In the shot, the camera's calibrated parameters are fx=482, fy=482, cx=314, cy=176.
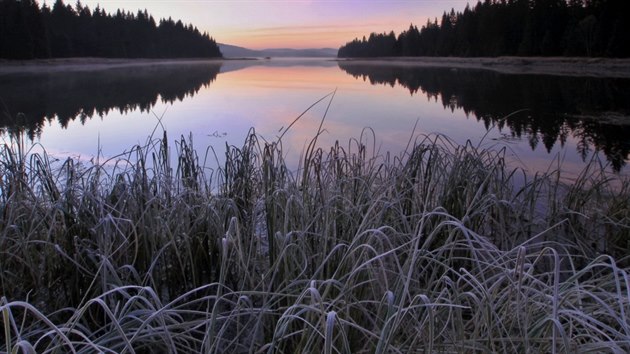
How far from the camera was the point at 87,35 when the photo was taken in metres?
60.7

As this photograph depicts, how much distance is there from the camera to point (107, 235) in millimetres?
1936

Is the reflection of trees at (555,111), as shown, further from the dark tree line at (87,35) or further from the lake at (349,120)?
the dark tree line at (87,35)

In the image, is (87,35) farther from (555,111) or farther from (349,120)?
(555,111)

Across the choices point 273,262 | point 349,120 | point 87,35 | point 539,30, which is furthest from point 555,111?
point 87,35

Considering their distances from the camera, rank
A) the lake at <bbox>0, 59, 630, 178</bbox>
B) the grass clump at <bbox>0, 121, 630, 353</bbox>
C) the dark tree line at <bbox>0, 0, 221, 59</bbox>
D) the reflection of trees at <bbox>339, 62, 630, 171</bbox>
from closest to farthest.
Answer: the grass clump at <bbox>0, 121, 630, 353</bbox>, the lake at <bbox>0, 59, 630, 178</bbox>, the reflection of trees at <bbox>339, 62, 630, 171</bbox>, the dark tree line at <bbox>0, 0, 221, 59</bbox>

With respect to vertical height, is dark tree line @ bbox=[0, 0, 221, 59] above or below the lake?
above

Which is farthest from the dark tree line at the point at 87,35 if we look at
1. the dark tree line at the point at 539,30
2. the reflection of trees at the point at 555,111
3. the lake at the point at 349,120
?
the dark tree line at the point at 539,30

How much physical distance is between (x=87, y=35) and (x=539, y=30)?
53.4 meters

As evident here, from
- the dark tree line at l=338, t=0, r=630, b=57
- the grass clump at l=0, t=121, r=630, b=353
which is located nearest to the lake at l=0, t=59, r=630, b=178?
the grass clump at l=0, t=121, r=630, b=353

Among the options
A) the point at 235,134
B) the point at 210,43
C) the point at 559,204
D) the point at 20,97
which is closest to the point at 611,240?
the point at 559,204

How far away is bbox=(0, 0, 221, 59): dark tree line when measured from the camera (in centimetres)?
4209

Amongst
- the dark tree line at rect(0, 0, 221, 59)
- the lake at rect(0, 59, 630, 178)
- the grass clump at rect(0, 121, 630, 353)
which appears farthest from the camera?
the dark tree line at rect(0, 0, 221, 59)

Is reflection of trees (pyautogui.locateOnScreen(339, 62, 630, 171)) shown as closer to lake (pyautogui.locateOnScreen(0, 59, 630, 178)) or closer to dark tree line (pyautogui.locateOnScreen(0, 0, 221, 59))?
lake (pyautogui.locateOnScreen(0, 59, 630, 178))

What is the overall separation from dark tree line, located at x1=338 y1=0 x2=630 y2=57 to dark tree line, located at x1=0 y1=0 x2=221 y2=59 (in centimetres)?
4702
